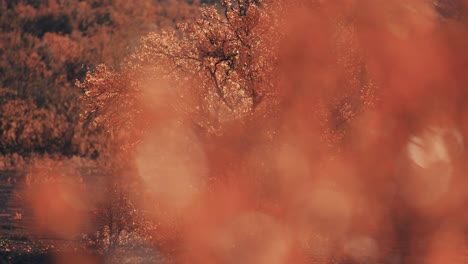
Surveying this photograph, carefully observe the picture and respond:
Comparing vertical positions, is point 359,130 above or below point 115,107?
above

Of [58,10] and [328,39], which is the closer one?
[328,39]

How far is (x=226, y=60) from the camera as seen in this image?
42.8 meters

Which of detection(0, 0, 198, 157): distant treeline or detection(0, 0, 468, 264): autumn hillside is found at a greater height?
detection(0, 0, 468, 264): autumn hillside

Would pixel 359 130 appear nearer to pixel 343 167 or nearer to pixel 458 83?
pixel 343 167

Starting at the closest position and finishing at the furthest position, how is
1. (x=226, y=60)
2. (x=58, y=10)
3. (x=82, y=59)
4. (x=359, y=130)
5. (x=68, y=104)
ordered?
(x=226, y=60)
(x=359, y=130)
(x=68, y=104)
(x=82, y=59)
(x=58, y=10)

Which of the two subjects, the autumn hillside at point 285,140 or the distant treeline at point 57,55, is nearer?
the autumn hillside at point 285,140

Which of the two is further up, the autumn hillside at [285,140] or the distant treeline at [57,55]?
the autumn hillside at [285,140]

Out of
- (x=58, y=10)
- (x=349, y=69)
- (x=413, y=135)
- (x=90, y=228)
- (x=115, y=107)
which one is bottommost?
(x=58, y=10)

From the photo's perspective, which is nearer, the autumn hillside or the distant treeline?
the autumn hillside

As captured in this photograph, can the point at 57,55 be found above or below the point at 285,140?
below

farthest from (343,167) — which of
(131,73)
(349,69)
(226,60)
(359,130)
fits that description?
(131,73)

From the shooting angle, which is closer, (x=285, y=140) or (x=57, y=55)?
(x=285, y=140)

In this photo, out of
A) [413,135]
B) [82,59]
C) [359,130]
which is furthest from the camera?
[82,59]

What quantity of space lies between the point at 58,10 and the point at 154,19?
1700 cm
